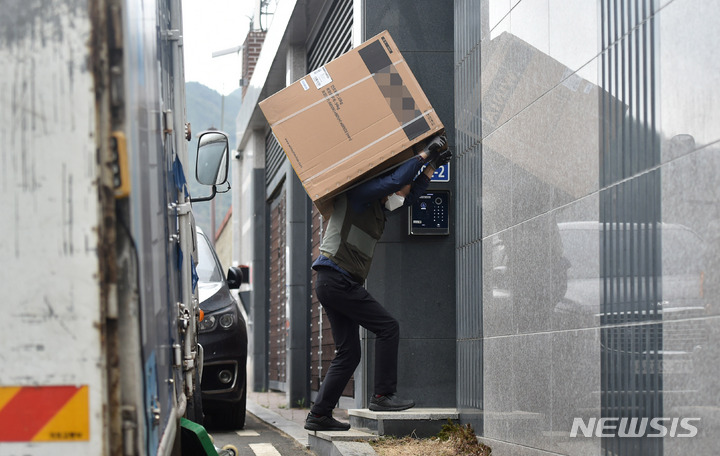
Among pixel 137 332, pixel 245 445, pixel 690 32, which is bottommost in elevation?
pixel 245 445

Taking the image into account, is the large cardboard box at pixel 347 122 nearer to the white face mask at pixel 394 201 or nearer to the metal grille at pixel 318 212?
the white face mask at pixel 394 201

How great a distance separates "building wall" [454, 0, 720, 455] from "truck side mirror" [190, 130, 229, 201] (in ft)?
5.79

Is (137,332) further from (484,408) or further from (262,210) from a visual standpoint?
(262,210)

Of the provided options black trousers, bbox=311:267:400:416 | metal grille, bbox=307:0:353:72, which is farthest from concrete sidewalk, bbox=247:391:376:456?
metal grille, bbox=307:0:353:72

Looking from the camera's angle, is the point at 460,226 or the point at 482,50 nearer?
the point at 482,50

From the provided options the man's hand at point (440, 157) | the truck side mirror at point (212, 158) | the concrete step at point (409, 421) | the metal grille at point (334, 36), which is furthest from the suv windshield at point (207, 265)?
the man's hand at point (440, 157)

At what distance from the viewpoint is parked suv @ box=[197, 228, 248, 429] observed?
870 cm

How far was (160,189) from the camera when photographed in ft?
10.0

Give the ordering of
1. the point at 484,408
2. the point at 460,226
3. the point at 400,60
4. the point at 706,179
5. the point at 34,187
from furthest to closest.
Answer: the point at 460,226 → the point at 484,408 → the point at 400,60 → the point at 706,179 → the point at 34,187

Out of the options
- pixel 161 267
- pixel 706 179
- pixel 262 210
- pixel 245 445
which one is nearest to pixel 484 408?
pixel 245 445

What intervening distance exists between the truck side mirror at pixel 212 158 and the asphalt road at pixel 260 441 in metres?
2.51

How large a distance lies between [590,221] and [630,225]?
1.58 feet

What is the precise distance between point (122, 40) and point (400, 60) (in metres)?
4.16

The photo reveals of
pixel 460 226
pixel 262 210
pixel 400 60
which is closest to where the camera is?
pixel 400 60
